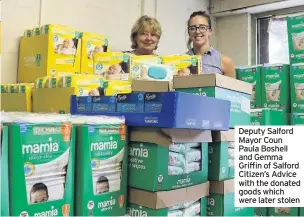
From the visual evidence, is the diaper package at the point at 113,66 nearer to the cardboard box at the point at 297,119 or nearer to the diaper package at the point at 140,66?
the diaper package at the point at 140,66

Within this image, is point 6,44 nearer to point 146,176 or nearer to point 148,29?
point 148,29

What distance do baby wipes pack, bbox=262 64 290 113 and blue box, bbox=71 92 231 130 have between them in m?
1.88

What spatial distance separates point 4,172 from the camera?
0.93 m

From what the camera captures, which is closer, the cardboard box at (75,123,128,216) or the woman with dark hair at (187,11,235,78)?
the cardboard box at (75,123,128,216)

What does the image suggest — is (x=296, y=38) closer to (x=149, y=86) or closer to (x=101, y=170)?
(x=149, y=86)

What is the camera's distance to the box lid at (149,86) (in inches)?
61.4

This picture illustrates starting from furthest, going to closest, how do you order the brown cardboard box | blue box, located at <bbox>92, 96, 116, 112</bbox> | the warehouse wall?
the warehouse wall → the brown cardboard box → blue box, located at <bbox>92, 96, 116, 112</bbox>

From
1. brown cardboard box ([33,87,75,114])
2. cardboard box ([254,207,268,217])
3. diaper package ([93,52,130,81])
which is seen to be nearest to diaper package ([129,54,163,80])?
diaper package ([93,52,130,81])

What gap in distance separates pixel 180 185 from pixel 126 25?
2.25m

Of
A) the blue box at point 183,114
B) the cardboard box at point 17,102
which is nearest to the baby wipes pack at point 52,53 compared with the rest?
the cardboard box at point 17,102

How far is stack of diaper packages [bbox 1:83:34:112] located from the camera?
1.98 meters

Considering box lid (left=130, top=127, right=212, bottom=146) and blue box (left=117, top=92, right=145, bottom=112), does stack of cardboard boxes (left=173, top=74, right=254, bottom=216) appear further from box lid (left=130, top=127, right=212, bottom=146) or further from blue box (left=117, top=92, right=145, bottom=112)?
blue box (left=117, top=92, right=145, bottom=112)

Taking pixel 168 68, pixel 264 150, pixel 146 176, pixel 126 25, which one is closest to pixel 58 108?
pixel 168 68

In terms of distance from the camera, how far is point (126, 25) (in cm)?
331
